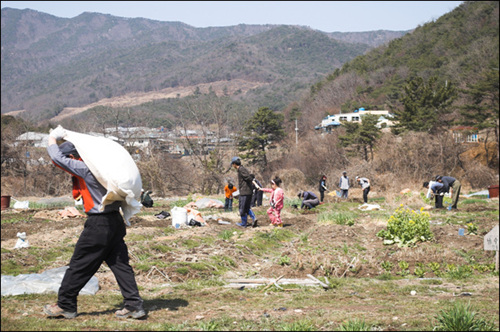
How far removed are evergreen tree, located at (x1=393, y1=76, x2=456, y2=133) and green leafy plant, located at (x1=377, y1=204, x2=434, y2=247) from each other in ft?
113

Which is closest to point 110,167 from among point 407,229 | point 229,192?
point 407,229

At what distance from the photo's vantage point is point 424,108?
47.9 m

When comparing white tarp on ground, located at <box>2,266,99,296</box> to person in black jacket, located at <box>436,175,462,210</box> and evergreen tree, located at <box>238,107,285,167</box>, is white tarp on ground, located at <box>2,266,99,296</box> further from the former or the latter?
evergreen tree, located at <box>238,107,285,167</box>

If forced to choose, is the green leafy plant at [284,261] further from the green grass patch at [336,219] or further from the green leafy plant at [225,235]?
the green grass patch at [336,219]

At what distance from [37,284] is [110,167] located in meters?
2.45

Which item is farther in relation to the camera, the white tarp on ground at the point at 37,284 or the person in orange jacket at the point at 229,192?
the person in orange jacket at the point at 229,192

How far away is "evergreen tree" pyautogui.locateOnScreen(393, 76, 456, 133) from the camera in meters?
45.0

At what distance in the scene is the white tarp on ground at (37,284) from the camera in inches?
263

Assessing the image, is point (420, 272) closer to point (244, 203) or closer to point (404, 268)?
point (404, 268)

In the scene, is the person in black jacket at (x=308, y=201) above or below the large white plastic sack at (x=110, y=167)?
below

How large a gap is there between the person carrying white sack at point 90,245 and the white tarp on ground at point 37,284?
4.49 ft

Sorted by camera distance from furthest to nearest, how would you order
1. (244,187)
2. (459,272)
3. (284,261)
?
(244,187), (284,261), (459,272)

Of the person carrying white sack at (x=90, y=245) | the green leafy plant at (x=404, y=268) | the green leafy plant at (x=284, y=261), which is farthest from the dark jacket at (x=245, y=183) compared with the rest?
the person carrying white sack at (x=90, y=245)

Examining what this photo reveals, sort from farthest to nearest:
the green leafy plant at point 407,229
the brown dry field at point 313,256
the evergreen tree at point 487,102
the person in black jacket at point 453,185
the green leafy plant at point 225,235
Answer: the person in black jacket at point 453,185 → the green leafy plant at point 225,235 → the green leafy plant at point 407,229 → the evergreen tree at point 487,102 → the brown dry field at point 313,256
